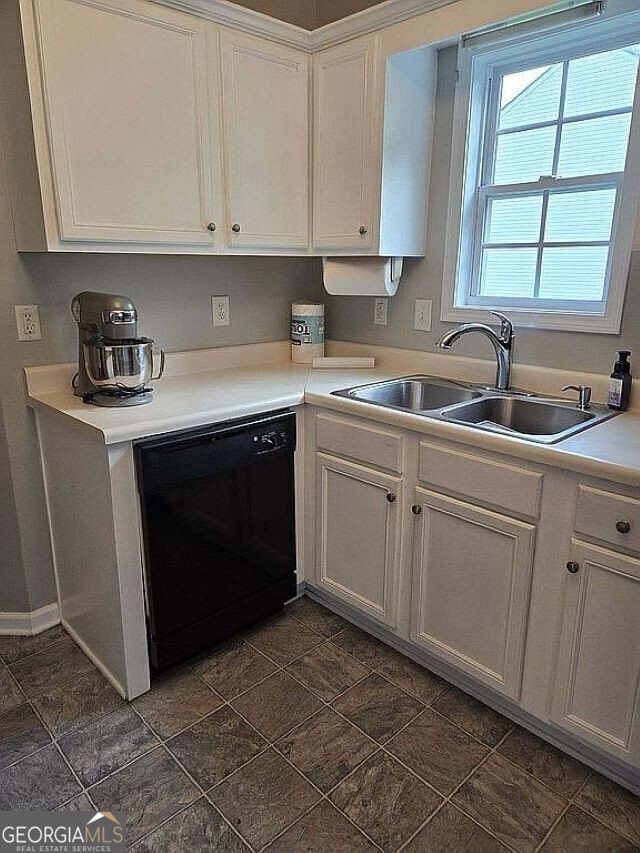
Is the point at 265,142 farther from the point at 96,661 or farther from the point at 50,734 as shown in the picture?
the point at 50,734

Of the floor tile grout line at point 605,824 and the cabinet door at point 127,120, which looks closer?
the floor tile grout line at point 605,824

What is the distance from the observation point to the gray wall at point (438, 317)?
1899 millimetres

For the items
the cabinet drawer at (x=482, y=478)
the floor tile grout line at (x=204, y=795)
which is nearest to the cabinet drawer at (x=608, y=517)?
the cabinet drawer at (x=482, y=478)

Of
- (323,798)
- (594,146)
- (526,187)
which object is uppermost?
(594,146)

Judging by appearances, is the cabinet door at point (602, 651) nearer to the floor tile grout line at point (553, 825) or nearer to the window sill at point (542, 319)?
the floor tile grout line at point (553, 825)

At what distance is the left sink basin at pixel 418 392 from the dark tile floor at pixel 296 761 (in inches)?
36.9

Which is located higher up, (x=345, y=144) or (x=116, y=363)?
(x=345, y=144)

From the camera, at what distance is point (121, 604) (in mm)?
1725

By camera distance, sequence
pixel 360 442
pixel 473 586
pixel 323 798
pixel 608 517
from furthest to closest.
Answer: pixel 360 442
pixel 473 586
pixel 323 798
pixel 608 517

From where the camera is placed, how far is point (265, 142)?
2.14 metres

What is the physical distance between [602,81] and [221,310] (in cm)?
159

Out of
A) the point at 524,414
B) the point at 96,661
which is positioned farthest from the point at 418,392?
the point at 96,661

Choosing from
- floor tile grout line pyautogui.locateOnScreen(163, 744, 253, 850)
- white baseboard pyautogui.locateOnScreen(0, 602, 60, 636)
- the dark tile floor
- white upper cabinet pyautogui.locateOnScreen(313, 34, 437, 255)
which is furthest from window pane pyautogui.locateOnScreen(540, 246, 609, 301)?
white baseboard pyautogui.locateOnScreen(0, 602, 60, 636)

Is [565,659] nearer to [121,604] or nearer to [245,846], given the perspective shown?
[245,846]
